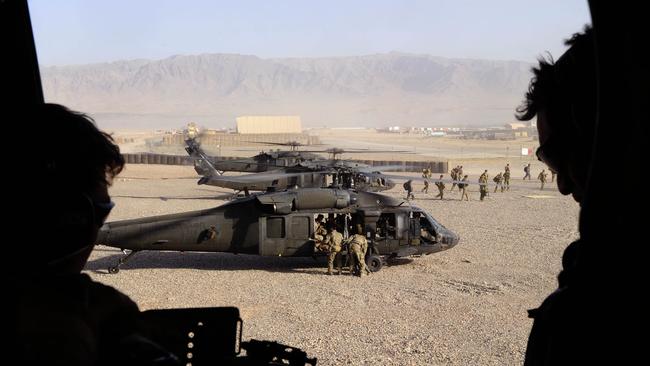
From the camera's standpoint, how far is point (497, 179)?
33469 millimetres

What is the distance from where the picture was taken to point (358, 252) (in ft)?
48.7

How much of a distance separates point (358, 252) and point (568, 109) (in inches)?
514

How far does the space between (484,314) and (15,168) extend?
11.0m

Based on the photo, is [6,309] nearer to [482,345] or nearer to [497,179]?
[482,345]

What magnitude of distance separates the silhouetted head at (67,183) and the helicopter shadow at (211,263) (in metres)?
13.7

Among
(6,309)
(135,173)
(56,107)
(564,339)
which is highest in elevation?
(56,107)

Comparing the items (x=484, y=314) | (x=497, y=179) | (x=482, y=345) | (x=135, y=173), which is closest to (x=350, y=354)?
(x=482, y=345)

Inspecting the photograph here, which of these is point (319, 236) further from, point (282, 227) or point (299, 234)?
point (282, 227)

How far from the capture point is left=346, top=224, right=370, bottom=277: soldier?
14.9 metres

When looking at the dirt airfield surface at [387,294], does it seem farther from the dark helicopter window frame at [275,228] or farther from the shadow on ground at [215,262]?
the dark helicopter window frame at [275,228]

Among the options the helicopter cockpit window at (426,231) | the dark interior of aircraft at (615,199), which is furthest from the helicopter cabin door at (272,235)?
the dark interior of aircraft at (615,199)

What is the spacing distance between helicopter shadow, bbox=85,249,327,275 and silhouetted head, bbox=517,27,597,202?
13431 mm

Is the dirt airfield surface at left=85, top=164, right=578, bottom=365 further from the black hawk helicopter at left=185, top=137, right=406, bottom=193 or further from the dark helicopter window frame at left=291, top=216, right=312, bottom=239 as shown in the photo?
the black hawk helicopter at left=185, top=137, right=406, bottom=193

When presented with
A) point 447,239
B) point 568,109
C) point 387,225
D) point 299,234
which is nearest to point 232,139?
point 447,239
